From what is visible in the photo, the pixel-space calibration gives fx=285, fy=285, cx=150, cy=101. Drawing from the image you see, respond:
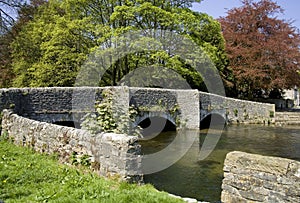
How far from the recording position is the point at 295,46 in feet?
77.1

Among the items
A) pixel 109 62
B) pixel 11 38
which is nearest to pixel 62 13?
pixel 109 62

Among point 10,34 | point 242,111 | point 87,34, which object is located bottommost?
point 242,111

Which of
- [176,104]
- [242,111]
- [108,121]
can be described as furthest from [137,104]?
[242,111]

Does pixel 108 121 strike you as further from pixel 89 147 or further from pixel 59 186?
pixel 59 186

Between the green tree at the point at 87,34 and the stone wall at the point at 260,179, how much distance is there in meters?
13.2

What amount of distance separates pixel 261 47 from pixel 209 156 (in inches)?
623

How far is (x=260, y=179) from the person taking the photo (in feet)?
13.0

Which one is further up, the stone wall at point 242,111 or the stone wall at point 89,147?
the stone wall at point 242,111

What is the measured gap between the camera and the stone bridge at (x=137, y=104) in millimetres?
11625

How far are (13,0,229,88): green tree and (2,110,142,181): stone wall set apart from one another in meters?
9.71

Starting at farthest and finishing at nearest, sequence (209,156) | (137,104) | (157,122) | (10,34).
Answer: (157,122) → (137,104) → (10,34) → (209,156)

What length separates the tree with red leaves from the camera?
22453mm

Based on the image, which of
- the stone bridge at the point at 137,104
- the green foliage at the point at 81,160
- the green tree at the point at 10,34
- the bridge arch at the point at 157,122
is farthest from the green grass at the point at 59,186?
the green tree at the point at 10,34

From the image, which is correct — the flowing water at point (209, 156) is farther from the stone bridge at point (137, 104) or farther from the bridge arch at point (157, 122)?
the stone bridge at point (137, 104)
